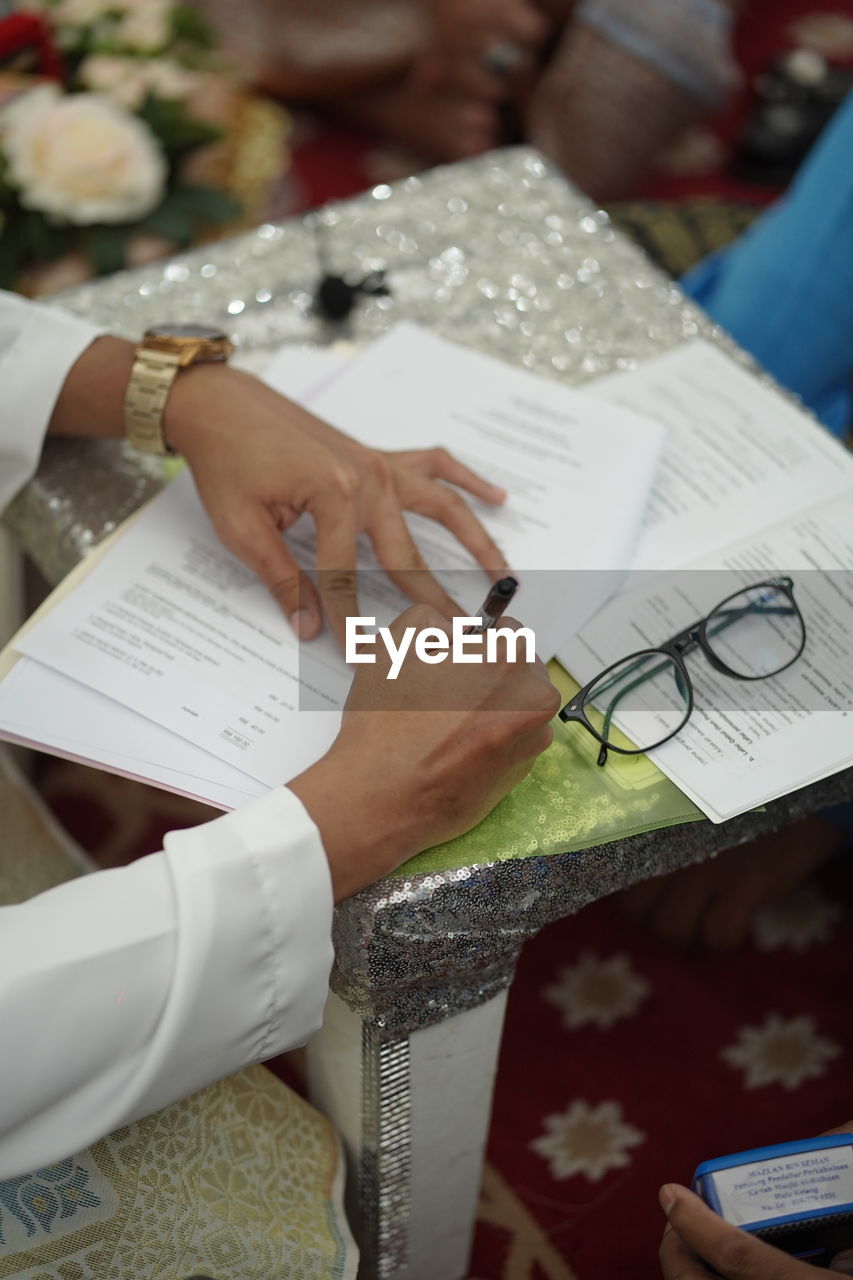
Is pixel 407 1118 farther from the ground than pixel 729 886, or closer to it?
farther from the ground

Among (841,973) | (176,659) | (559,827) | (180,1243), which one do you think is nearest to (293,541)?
(176,659)

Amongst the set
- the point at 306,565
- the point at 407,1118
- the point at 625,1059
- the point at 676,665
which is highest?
the point at 676,665

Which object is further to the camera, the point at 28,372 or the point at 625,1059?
the point at 625,1059

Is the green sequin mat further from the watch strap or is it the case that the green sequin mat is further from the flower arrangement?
the flower arrangement

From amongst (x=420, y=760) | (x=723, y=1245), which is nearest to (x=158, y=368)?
(x=420, y=760)

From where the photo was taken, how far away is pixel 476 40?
80.6 inches

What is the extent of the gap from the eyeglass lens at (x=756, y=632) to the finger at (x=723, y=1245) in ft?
1.05

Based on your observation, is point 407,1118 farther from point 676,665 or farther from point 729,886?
point 729,886

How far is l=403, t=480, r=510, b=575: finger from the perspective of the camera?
2.70 ft

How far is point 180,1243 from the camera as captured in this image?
74 cm

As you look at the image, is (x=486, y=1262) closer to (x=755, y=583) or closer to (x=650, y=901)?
(x=650, y=901)

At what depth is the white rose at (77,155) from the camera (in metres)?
1.35

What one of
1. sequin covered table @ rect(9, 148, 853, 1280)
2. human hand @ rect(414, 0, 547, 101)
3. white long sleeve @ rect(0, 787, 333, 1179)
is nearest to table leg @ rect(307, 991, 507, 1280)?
sequin covered table @ rect(9, 148, 853, 1280)

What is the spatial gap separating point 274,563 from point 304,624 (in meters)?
0.05
